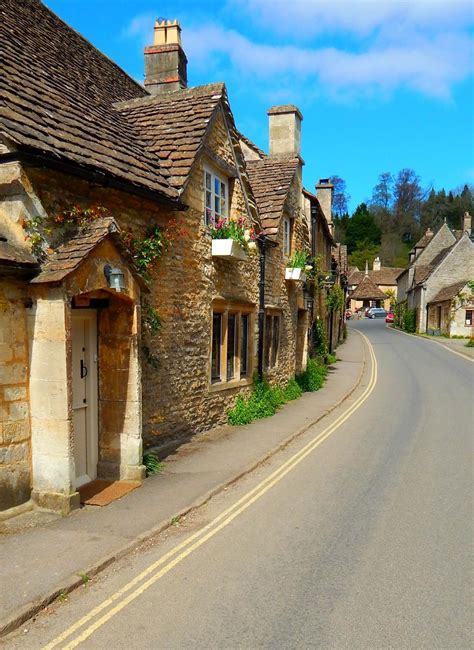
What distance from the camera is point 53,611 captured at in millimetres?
4230

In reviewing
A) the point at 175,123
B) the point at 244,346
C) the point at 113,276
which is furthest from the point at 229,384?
the point at 175,123

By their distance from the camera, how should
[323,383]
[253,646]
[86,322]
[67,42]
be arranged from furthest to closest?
[323,383]
[67,42]
[86,322]
[253,646]

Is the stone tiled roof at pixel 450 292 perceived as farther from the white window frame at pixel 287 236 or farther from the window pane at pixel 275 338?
the window pane at pixel 275 338

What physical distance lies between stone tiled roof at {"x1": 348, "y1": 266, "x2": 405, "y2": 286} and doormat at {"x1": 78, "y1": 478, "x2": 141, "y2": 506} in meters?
88.5

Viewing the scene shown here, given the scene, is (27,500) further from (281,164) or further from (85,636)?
(281,164)

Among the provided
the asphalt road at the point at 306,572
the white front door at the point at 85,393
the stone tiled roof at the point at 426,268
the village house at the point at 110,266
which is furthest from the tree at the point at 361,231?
the white front door at the point at 85,393

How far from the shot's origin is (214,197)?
10.8 metres

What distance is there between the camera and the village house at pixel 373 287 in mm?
87188

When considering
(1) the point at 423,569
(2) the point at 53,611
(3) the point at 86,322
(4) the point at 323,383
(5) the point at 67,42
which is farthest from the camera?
(4) the point at 323,383

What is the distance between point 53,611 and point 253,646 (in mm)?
1698

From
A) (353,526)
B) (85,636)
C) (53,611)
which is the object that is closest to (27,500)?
(53,611)

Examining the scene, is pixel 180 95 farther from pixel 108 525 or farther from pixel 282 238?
pixel 108 525

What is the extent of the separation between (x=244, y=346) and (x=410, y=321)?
1691 inches


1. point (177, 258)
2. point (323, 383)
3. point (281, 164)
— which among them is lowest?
point (323, 383)
